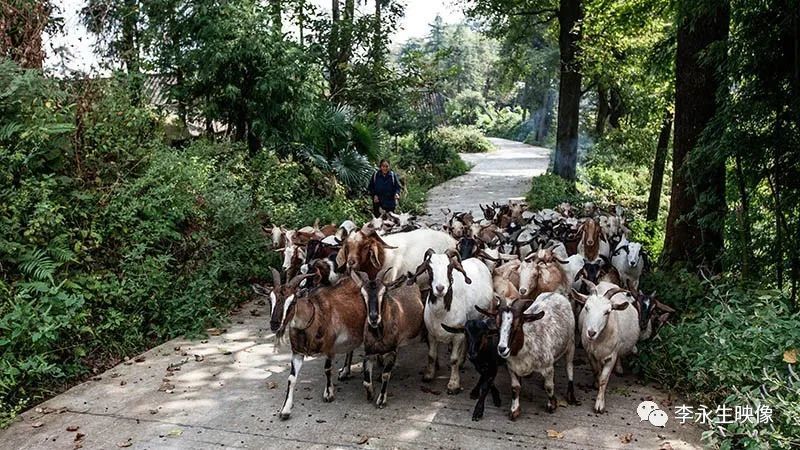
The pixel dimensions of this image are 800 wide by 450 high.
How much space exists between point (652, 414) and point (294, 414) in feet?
9.94

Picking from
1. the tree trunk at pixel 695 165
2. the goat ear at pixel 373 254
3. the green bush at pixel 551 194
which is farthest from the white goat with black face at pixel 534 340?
the green bush at pixel 551 194

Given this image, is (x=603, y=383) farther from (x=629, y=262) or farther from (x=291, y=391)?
(x=291, y=391)

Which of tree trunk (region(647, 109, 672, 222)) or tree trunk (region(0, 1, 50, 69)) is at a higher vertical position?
tree trunk (region(0, 1, 50, 69))

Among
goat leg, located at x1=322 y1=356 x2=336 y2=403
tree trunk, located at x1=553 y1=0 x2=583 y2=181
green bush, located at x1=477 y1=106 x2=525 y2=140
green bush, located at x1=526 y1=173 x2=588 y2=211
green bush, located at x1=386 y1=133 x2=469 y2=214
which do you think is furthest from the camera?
green bush, located at x1=477 y1=106 x2=525 y2=140

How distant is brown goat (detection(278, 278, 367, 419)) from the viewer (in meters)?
5.41

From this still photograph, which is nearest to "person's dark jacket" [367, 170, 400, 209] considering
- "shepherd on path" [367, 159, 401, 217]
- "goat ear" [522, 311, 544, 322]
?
"shepherd on path" [367, 159, 401, 217]

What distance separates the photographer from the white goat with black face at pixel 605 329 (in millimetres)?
5586

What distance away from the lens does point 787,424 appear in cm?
423

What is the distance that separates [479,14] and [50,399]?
19552 mm

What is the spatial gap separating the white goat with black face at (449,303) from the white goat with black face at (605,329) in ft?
3.25

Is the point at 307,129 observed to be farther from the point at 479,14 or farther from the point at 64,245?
the point at 479,14

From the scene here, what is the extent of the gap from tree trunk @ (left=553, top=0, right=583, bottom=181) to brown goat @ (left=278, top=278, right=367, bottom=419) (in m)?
15.7

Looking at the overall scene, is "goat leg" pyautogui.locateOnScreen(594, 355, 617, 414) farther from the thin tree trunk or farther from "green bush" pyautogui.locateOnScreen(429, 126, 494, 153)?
"green bush" pyautogui.locateOnScreen(429, 126, 494, 153)

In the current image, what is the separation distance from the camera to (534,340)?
5.46 meters
